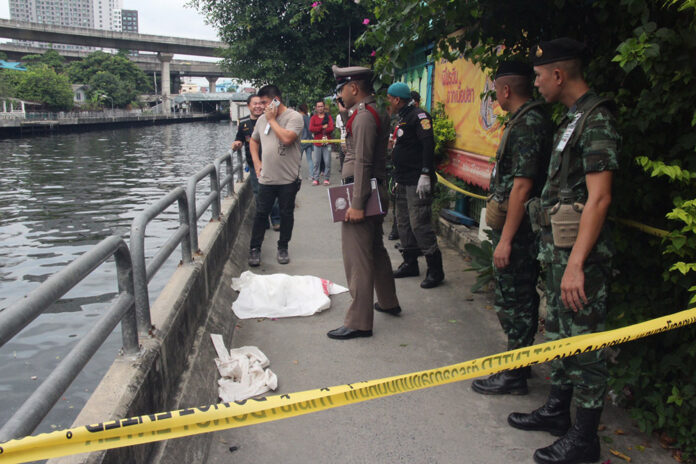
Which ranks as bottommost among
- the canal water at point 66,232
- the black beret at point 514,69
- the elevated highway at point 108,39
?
the canal water at point 66,232

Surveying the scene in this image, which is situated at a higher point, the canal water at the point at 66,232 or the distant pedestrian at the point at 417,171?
the distant pedestrian at the point at 417,171

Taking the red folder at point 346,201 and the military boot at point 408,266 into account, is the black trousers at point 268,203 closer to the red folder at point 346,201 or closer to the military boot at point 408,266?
the military boot at point 408,266

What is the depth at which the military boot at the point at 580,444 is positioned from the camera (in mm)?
2820

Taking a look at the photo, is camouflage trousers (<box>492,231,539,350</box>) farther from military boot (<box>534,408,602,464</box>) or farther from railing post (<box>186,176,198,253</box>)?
railing post (<box>186,176,198,253</box>)

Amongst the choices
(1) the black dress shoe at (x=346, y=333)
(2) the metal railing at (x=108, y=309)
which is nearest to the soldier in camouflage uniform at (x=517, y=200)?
(1) the black dress shoe at (x=346, y=333)

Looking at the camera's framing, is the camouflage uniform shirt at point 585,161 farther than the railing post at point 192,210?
No

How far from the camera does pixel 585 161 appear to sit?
2.62 metres

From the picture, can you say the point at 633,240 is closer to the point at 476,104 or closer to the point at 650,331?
the point at 650,331

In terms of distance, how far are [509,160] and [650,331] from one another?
142cm

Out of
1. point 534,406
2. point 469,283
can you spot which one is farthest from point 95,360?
point 534,406

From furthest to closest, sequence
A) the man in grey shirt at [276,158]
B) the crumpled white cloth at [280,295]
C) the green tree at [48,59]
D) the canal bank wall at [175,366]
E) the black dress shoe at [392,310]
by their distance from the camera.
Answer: the green tree at [48,59] → the man in grey shirt at [276,158] → the crumpled white cloth at [280,295] → the black dress shoe at [392,310] → the canal bank wall at [175,366]

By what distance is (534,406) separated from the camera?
11.4 feet

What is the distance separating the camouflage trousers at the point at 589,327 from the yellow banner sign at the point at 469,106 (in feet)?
13.0

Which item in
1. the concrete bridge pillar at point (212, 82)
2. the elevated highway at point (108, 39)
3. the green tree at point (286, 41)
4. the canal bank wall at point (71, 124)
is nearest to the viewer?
the green tree at point (286, 41)
